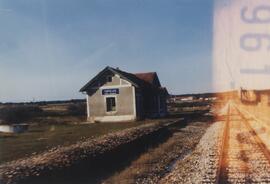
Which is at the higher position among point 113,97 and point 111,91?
point 111,91

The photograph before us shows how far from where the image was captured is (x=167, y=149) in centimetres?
1753

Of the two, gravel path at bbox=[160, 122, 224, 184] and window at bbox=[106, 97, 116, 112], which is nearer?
gravel path at bbox=[160, 122, 224, 184]

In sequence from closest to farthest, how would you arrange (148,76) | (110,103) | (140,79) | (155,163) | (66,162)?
(66,162) → (155,163) → (110,103) → (140,79) → (148,76)

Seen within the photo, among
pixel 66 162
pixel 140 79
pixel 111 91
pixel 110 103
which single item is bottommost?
pixel 66 162

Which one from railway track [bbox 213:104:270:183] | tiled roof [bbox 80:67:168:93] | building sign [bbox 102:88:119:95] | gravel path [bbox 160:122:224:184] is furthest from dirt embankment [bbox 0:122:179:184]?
tiled roof [bbox 80:67:168:93]

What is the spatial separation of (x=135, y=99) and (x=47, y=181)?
23.6m

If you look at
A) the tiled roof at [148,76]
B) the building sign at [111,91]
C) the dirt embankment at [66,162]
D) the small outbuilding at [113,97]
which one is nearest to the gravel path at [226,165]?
the dirt embankment at [66,162]

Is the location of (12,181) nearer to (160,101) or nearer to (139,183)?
(139,183)

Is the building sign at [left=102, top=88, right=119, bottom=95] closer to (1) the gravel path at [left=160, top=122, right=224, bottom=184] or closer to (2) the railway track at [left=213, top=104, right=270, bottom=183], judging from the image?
(2) the railway track at [left=213, top=104, right=270, bottom=183]

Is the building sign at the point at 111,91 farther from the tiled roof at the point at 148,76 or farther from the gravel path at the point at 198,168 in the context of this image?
the gravel path at the point at 198,168

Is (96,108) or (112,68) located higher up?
(112,68)

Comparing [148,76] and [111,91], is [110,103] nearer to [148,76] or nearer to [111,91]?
[111,91]

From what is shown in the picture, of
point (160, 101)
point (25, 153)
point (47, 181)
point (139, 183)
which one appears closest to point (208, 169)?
point (139, 183)

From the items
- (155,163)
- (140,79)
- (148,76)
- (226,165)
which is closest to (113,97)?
(140,79)
